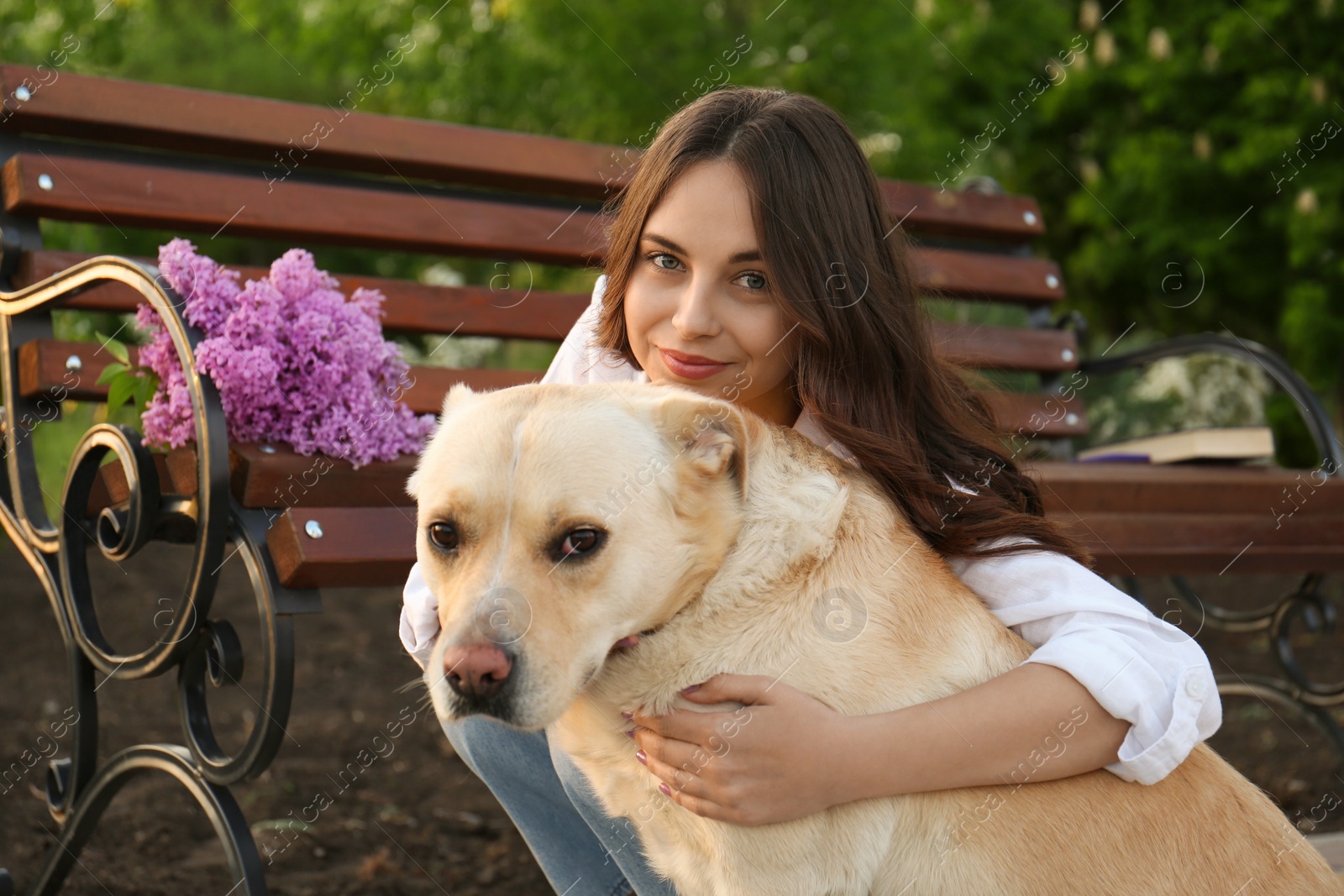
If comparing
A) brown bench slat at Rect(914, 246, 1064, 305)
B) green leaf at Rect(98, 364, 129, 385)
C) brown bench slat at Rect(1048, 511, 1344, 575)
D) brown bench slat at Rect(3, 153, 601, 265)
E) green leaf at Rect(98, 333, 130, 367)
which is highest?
brown bench slat at Rect(3, 153, 601, 265)

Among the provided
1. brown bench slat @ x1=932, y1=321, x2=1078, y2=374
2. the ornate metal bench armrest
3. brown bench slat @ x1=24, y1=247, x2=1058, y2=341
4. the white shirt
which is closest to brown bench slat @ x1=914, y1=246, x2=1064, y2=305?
brown bench slat @ x1=24, y1=247, x2=1058, y2=341

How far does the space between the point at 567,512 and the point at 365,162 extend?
217cm

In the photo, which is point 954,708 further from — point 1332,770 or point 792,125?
point 1332,770

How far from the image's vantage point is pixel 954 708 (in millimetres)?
1698

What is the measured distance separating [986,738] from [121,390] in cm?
193

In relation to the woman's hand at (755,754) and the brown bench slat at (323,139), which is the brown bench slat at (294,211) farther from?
the woman's hand at (755,754)

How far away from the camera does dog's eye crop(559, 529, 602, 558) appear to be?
5.37 ft

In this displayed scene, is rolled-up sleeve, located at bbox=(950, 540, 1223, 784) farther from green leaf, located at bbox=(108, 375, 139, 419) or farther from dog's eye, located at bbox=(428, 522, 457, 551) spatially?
green leaf, located at bbox=(108, 375, 139, 419)

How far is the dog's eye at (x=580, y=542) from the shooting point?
5.37ft

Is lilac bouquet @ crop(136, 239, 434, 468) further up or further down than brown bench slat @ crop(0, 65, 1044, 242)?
further down

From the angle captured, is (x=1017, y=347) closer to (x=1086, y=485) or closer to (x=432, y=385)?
(x=1086, y=485)

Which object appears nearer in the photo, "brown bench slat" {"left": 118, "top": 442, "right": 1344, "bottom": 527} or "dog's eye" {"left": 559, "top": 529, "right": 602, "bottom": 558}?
"dog's eye" {"left": 559, "top": 529, "right": 602, "bottom": 558}

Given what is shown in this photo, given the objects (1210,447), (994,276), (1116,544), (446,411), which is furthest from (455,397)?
→ (994,276)

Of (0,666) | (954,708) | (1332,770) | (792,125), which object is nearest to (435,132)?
(792,125)
